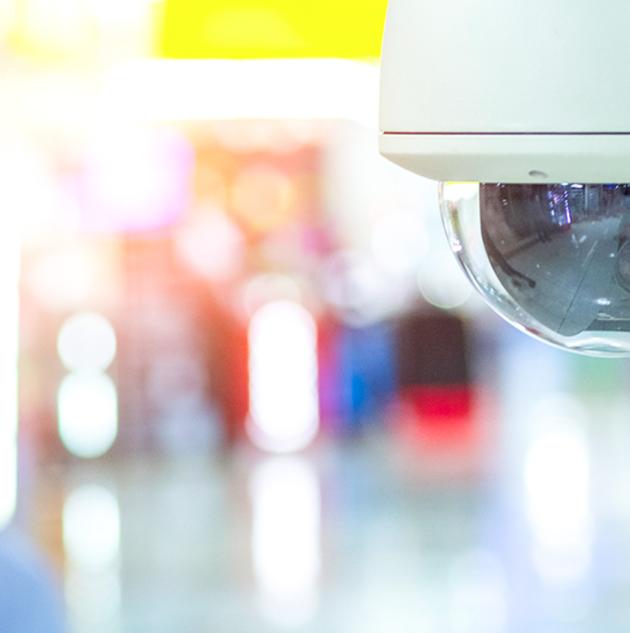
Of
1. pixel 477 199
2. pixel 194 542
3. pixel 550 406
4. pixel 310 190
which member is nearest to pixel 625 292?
pixel 477 199

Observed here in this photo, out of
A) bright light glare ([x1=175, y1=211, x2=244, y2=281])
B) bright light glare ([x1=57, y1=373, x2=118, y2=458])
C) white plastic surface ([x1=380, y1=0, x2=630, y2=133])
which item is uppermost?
bright light glare ([x1=175, y1=211, x2=244, y2=281])

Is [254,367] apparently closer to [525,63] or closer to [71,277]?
[71,277]

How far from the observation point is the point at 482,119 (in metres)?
0.69

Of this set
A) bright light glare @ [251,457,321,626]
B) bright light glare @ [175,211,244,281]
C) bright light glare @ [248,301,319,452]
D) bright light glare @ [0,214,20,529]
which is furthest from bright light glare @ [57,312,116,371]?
bright light glare @ [251,457,321,626]

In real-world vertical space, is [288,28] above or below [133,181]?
above

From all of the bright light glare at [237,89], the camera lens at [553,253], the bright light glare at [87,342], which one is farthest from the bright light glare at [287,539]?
the camera lens at [553,253]

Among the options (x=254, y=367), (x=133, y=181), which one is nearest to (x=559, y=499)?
(x=254, y=367)

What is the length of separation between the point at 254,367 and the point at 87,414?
43.6 inches

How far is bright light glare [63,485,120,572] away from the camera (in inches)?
237

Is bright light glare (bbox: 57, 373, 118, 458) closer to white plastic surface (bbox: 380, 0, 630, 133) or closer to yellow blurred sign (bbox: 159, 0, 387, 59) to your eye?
yellow blurred sign (bbox: 159, 0, 387, 59)

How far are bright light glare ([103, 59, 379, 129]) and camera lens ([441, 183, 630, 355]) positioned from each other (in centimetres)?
621

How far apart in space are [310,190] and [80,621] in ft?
17.0

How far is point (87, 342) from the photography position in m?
8.77

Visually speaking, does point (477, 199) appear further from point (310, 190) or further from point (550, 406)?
point (550, 406)
